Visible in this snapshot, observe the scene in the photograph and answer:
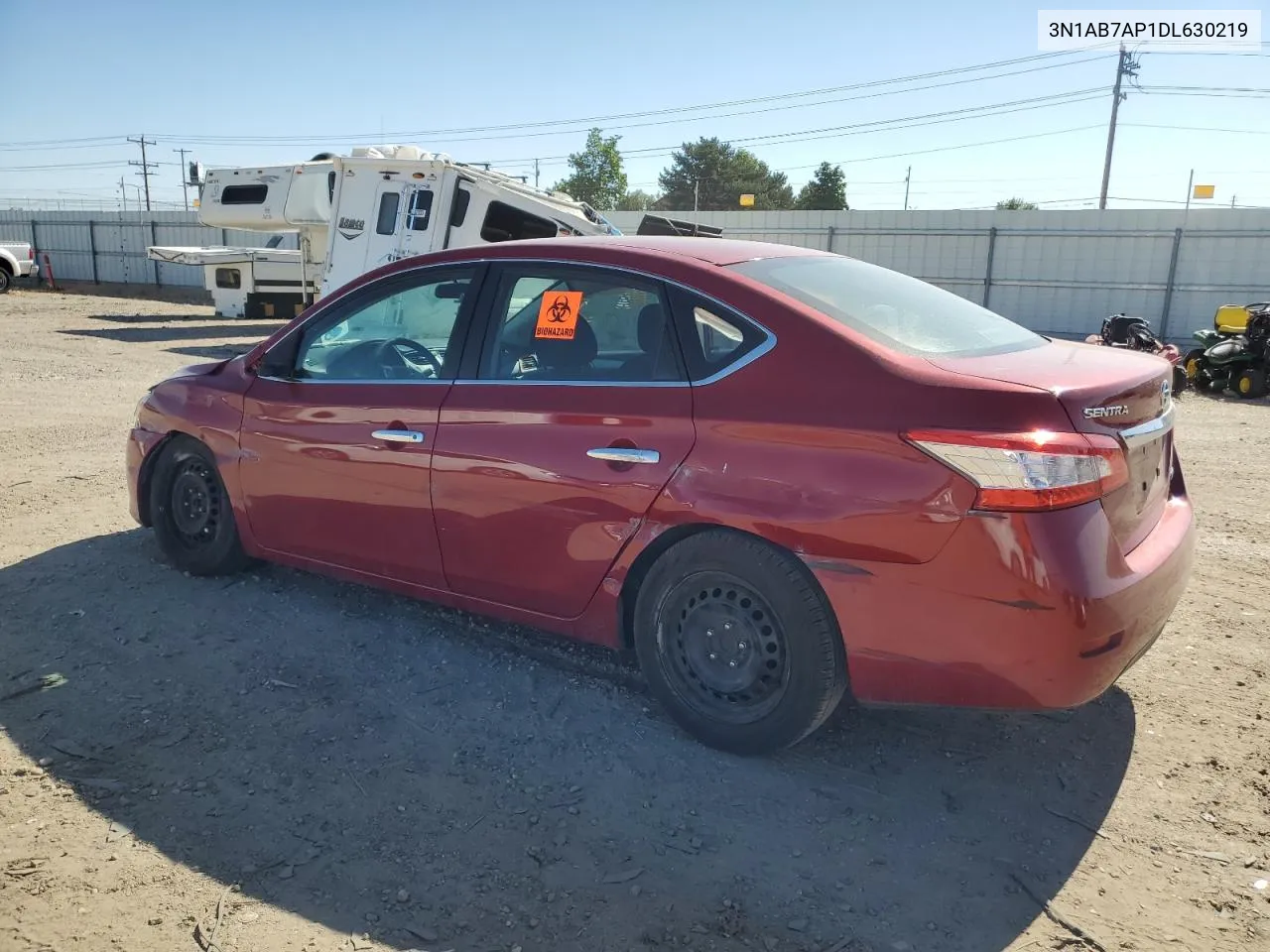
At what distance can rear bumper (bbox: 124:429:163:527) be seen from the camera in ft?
15.8

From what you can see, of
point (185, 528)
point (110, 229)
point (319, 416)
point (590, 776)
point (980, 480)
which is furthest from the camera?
point (110, 229)

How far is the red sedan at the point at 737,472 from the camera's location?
2.70 meters

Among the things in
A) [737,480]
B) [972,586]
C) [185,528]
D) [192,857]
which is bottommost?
[192,857]

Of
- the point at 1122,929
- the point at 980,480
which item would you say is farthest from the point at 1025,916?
the point at 980,480

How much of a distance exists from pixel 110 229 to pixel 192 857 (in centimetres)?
3697

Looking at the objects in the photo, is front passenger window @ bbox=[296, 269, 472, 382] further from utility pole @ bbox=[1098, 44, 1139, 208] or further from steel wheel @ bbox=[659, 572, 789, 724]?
utility pole @ bbox=[1098, 44, 1139, 208]

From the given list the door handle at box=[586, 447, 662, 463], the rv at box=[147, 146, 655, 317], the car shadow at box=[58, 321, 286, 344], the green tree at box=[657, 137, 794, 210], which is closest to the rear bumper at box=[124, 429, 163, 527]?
the door handle at box=[586, 447, 662, 463]

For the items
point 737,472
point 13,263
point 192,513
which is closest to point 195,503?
point 192,513

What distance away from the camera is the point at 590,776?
3.13 m

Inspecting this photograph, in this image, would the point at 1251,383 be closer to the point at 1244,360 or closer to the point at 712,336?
the point at 1244,360

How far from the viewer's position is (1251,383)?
12773mm

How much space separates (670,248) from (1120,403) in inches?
64.6

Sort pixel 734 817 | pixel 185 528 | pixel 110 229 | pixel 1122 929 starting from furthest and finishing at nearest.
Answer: pixel 110 229 < pixel 185 528 < pixel 734 817 < pixel 1122 929

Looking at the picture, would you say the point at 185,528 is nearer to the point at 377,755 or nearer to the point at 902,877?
the point at 377,755
